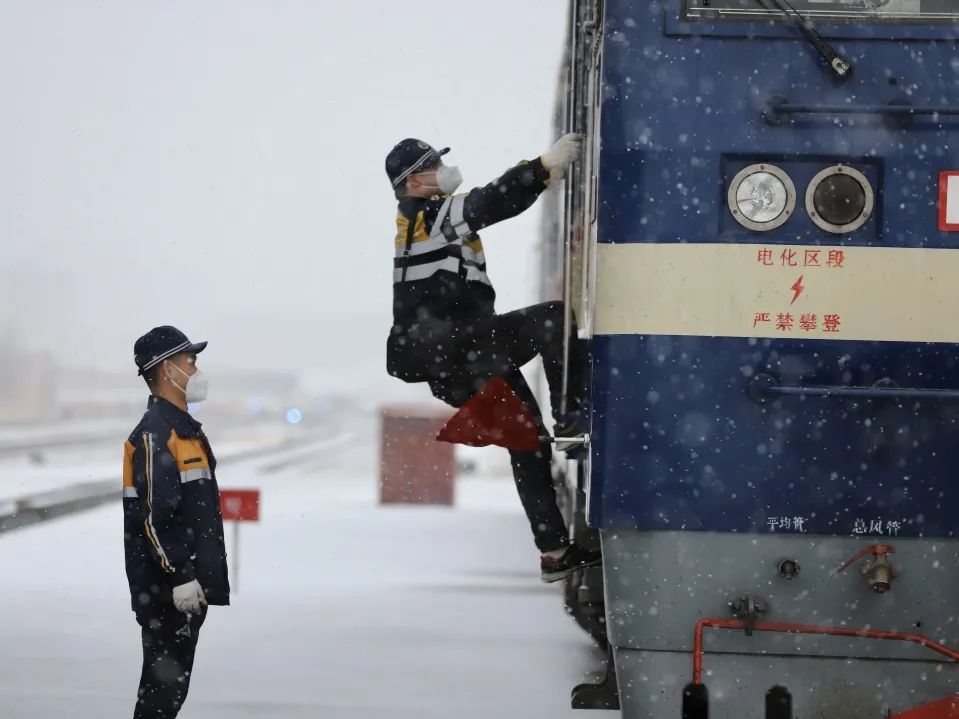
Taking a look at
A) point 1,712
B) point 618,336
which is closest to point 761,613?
point 618,336

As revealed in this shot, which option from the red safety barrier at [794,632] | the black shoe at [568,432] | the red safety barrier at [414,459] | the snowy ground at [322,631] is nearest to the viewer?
the red safety barrier at [794,632]

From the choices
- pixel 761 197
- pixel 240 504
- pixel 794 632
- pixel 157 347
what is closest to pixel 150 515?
pixel 157 347

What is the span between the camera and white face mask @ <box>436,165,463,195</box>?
5773 millimetres

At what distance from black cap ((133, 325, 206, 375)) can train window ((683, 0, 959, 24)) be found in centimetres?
218

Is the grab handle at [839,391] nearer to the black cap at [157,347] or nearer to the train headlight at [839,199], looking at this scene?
the train headlight at [839,199]

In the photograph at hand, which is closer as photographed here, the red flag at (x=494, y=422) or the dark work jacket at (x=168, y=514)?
the red flag at (x=494, y=422)

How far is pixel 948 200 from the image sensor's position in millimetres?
4945

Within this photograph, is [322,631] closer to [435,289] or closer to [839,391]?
[435,289]

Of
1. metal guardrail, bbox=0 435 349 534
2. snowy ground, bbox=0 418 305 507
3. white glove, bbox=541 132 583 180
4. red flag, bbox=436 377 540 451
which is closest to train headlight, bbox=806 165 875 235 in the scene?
white glove, bbox=541 132 583 180

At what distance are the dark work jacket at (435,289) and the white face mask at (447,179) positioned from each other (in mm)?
39

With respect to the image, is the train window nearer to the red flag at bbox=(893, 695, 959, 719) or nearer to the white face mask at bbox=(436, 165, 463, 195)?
the white face mask at bbox=(436, 165, 463, 195)

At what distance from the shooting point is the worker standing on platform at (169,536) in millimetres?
5672

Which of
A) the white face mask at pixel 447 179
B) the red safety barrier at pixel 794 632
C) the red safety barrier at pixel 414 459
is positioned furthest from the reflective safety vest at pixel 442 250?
the red safety barrier at pixel 414 459

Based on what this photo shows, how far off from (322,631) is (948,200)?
686 centimetres
